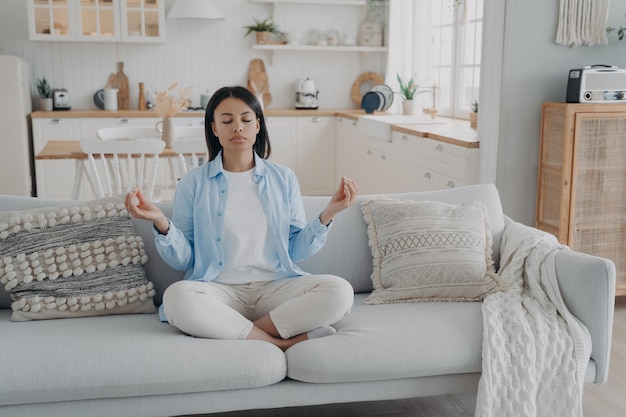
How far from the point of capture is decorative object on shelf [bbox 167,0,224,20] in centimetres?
621

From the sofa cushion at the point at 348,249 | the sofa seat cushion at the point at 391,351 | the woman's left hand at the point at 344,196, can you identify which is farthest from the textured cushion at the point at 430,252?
the woman's left hand at the point at 344,196

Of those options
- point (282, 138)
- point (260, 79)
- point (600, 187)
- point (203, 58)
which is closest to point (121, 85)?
point (203, 58)

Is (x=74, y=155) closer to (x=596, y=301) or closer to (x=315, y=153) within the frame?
(x=596, y=301)

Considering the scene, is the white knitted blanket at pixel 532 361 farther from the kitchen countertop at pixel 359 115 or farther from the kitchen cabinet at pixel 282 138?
the kitchen cabinet at pixel 282 138

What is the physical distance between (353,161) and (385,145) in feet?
2.88

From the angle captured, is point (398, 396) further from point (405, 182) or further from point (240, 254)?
point (405, 182)

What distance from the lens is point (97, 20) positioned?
6234mm

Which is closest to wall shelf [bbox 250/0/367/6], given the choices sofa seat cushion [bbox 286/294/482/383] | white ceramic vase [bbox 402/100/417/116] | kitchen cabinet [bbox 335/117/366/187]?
kitchen cabinet [bbox 335/117/366/187]

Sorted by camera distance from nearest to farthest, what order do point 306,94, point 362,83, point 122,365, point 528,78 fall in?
point 122,365
point 528,78
point 306,94
point 362,83

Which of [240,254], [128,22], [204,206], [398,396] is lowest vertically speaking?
[398,396]

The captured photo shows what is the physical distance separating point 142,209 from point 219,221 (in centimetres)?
30

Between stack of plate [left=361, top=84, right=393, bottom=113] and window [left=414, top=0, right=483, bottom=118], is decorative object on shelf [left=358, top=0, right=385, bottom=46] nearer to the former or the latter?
window [left=414, top=0, right=483, bottom=118]

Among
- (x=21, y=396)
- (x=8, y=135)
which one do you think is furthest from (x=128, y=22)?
(x=21, y=396)

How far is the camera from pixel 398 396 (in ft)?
7.16
